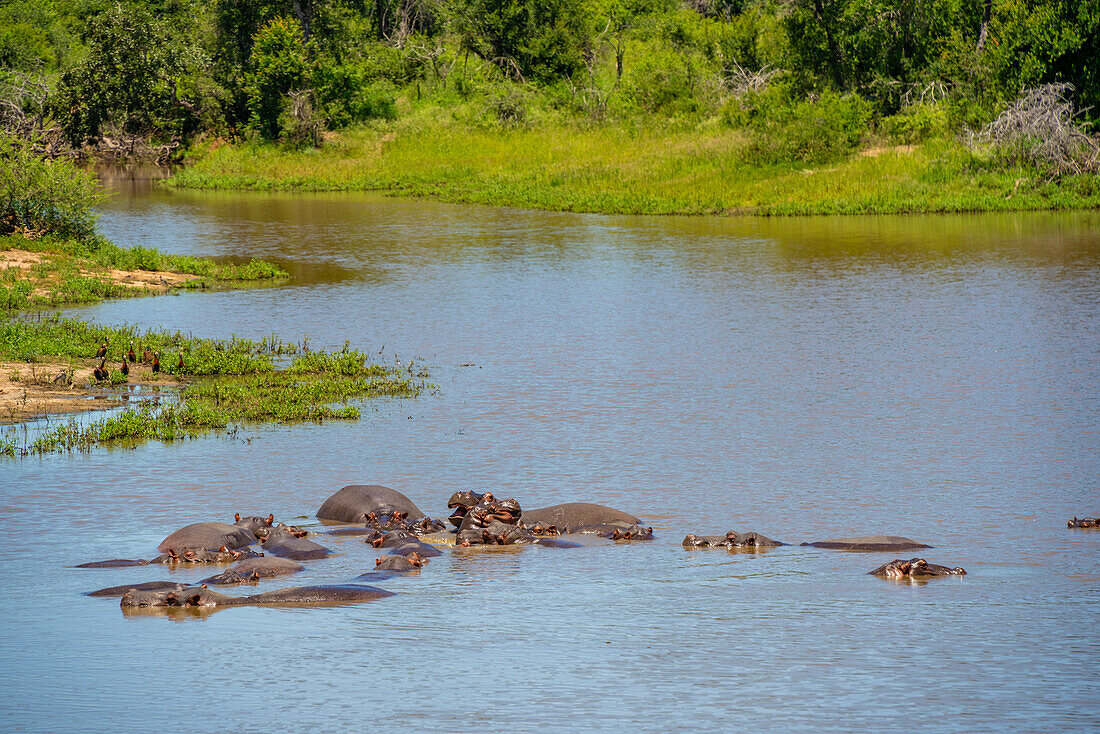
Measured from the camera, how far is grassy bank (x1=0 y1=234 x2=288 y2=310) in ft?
74.7

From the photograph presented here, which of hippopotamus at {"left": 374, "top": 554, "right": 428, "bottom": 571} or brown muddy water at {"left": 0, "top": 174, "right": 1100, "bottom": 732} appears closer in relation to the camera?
brown muddy water at {"left": 0, "top": 174, "right": 1100, "bottom": 732}

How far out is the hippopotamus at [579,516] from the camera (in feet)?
35.8

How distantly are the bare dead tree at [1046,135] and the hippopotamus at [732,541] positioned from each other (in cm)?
2722

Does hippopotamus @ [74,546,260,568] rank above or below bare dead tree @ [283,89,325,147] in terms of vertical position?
below

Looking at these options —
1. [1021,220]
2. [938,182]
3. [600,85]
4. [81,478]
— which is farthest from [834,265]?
[600,85]

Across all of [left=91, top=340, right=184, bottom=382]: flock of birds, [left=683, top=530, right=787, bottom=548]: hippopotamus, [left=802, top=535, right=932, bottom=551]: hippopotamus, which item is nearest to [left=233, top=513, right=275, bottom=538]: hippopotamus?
[left=683, top=530, right=787, bottom=548]: hippopotamus

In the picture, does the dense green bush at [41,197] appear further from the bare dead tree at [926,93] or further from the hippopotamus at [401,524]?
the bare dead tree at [926,93]

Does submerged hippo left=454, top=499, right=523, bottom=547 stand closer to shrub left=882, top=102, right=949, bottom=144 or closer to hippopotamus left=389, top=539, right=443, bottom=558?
hippopotamus left=389, top=539, right=443, bottom=558

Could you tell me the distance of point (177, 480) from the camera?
1266 cm

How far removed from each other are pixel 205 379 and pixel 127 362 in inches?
47.6

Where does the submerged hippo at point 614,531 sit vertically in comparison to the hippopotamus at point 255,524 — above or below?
below

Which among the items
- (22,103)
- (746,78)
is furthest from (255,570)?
(22,103)

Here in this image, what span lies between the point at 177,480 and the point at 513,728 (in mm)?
6682

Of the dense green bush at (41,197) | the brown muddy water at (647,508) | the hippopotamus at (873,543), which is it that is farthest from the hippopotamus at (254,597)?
the dense green bush at (41,197)
